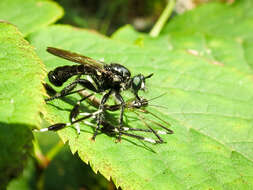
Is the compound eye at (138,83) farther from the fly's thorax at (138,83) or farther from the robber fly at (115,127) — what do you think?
the robber fly at (115,127)

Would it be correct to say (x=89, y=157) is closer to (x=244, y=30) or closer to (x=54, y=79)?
(x=54, y=79)

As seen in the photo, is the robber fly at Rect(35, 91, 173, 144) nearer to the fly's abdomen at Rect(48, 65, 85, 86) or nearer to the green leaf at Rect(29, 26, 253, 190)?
the green leaf at Rect(29, 26, 253, 190)

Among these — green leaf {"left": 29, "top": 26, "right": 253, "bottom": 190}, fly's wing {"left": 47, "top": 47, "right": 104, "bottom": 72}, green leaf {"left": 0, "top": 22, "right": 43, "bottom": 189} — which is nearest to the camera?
green leaf {"left": 0, "top": 22, "right": 43, "bottom": 189}

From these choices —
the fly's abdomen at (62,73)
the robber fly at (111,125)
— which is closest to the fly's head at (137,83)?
the robber fly at (111,125)

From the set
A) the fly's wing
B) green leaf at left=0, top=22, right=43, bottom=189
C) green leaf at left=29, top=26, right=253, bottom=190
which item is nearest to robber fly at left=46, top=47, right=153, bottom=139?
the fly's wing

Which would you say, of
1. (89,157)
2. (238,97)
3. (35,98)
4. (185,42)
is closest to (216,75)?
(238,97)
